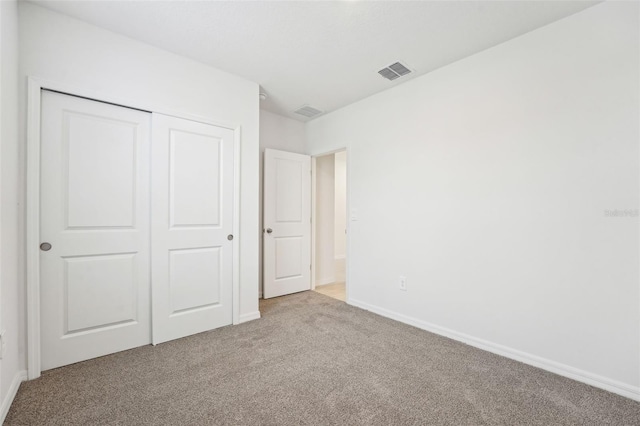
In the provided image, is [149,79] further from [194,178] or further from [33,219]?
[33,219]

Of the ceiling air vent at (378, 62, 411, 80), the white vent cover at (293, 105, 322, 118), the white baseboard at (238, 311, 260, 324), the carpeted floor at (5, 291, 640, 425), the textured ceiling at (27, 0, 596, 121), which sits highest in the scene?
the textured ceiling at (27, 0, 596, 121)

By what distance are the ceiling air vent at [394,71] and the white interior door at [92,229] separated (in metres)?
2.27

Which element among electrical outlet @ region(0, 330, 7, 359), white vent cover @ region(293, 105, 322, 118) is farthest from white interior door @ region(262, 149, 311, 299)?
electrical outlet @ region(0, 330, 7, 359)

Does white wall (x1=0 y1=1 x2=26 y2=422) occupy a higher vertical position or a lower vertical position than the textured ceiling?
lower

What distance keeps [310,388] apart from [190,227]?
174 cm

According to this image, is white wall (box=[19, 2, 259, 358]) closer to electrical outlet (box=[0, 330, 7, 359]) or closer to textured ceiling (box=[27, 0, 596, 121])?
textured ceiling (box=[27, 0, 596, 121])

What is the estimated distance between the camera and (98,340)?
2.18 metres

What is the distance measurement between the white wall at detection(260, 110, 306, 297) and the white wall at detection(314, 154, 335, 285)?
427 millimetres

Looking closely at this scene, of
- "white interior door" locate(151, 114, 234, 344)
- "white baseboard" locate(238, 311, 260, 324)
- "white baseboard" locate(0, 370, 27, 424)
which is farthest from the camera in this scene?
"white baseboard" locate(238, 311, 260, 324)

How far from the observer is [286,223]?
13.0ft

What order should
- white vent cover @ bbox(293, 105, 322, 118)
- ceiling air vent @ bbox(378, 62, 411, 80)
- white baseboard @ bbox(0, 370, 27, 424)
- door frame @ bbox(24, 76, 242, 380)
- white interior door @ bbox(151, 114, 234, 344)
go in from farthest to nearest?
white vent cover @ bbox(293, 105, 322, 118) < ceiling air vent @ bbox(378, 62, 411, 80) < white interior door @ bbox(151, 114, 234, 344) < door frame @ bbox(24, 76, 242, 380) < white baseboard @ bbox(0, 370, 27, 424)

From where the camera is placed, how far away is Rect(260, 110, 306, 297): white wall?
12.8 feet

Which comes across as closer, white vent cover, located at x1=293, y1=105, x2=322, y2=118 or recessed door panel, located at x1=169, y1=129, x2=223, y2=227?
recessed door panel, located at x1=169, y1=129, x2=223, y2=227

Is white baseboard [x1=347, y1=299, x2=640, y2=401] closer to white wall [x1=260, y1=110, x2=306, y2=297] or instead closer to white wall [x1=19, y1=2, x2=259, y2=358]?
white wall [x1=19, y1=2, x2=259, y2=358]
